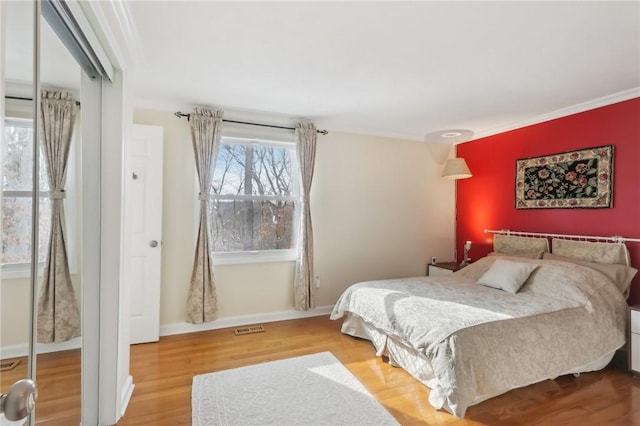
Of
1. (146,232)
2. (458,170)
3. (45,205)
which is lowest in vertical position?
(146,232)

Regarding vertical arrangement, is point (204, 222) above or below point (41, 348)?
above

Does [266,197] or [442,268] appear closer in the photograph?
[266,197]

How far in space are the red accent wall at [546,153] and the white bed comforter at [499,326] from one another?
68cm

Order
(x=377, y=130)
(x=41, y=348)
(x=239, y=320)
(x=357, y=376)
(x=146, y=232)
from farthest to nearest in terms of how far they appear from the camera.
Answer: (x=377, y=130) → (x=239, y=320) → (x=146, y=232) → (x=357, y=376) → (x=41, y=348)

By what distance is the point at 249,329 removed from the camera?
11.1 feet

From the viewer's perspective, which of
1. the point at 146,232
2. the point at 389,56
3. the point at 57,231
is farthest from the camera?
the point at 146,232

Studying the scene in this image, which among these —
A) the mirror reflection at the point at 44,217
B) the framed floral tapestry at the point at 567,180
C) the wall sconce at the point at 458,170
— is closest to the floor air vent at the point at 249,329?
the mirror reflection at the point at 44,217

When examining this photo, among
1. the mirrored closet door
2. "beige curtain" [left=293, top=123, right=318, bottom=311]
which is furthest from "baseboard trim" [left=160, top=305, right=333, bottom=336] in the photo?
the mirrored closet door

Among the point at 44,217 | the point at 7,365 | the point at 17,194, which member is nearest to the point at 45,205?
the point at 44,217

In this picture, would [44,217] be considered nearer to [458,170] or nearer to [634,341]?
[634,341]

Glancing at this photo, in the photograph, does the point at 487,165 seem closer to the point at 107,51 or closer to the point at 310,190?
the point at 310,190

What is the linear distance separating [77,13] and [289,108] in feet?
7.47

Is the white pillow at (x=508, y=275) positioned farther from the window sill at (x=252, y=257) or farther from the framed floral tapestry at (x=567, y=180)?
the window sill at (x=252, y=257)

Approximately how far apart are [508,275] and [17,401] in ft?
11.0
